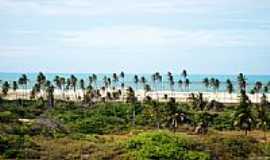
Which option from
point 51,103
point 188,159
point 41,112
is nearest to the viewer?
point 188,159

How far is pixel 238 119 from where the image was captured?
323ft

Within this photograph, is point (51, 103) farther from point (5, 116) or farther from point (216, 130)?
point (216, 130)

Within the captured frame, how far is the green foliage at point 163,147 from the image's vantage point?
242 feet

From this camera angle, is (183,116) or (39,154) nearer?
(39,154)

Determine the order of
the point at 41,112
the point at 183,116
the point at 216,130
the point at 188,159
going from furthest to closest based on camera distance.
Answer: the point at 41,112 < the point at 216,130 < the point at 183,116 < the point at 188,159

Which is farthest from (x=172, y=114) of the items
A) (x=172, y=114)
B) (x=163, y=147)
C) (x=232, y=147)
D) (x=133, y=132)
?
(x=163, y=147)

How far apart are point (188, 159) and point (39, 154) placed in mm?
19071

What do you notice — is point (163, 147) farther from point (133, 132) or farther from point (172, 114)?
point (172, 114)

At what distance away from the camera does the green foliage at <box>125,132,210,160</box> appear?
73812 millimetres

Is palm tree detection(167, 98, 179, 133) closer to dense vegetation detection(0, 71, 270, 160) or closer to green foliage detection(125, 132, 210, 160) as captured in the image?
dense vegetation detection(0, 71, 270, 160)

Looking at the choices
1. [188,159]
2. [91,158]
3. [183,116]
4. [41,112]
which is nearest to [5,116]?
[41,112]

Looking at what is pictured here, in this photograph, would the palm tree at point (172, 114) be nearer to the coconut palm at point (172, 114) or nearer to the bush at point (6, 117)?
the coconut palm at point (172, 114)

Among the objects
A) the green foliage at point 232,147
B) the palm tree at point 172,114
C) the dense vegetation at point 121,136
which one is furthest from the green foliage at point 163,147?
the palm tree at point 172,114

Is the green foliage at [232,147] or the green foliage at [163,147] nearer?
the green foliage at [163,147]
